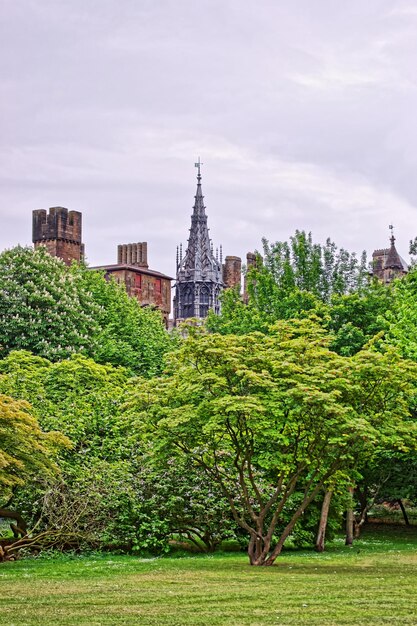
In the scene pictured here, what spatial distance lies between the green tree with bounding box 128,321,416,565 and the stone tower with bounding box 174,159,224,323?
99291mm

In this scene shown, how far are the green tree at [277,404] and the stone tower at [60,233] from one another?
63.1 m

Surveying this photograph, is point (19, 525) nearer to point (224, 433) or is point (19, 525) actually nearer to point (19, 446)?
point (19, 446)

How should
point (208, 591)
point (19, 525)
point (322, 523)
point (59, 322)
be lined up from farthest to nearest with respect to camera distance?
1. point (59, 322)
2. point (322, 523)
3. point (19, 525)
4. point (208, 591)

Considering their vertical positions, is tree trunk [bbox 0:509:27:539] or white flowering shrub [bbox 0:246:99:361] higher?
white flowering shrub [bbox 0:246:99:361]

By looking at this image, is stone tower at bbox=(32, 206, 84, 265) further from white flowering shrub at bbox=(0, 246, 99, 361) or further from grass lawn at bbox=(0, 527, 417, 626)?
grass lawn at bbox=(0, 527, 417, 626)

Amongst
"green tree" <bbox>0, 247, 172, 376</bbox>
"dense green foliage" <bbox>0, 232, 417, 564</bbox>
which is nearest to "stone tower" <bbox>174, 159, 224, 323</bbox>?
"green tree" <bbox>0, 247, 172, 376</bbox>

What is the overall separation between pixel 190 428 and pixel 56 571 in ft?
15.2

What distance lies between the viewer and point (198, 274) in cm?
12731

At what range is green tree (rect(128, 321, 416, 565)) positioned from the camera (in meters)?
23.8

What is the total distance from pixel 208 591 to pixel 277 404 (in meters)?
5.96

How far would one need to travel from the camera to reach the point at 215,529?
104ft

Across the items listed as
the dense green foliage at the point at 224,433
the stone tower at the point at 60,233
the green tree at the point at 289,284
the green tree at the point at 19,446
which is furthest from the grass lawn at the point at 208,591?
the stone tower at the point at 60,233

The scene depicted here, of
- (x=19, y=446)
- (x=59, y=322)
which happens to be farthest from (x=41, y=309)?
(x=19, y=446)

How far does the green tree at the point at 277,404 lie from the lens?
23797 mm
